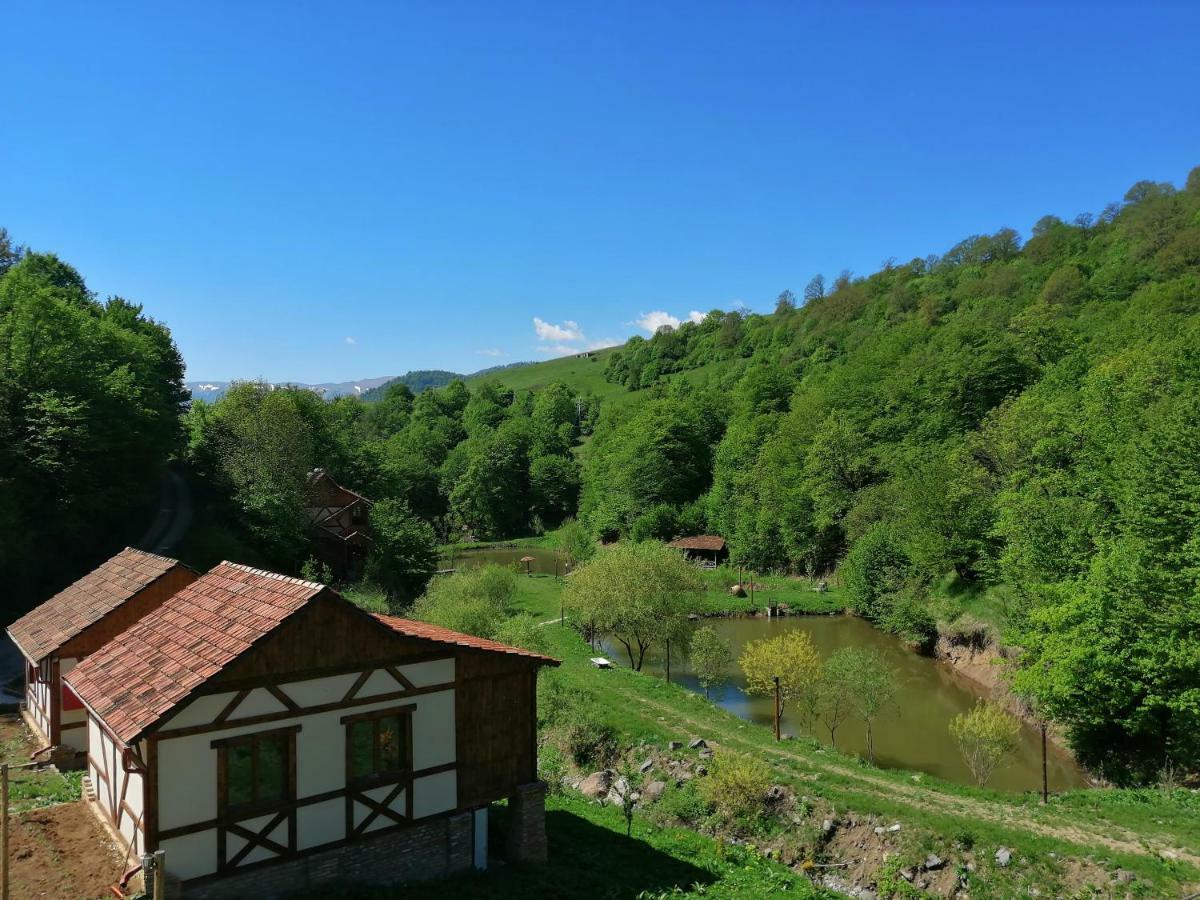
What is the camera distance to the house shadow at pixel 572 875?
42.1ft

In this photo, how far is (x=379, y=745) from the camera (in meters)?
13.0

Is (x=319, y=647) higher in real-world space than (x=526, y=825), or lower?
higher

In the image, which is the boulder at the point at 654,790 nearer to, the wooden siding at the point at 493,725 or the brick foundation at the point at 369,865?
the wooden siding at the point at 493,725

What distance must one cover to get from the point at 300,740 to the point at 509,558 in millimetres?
66332

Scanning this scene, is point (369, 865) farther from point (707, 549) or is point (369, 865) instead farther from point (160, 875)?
point (707, 549)

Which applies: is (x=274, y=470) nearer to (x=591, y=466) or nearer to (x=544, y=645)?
(x=544, y=645)

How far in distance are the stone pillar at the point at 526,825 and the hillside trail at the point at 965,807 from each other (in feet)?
27.9

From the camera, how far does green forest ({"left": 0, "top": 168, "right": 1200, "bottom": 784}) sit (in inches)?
909

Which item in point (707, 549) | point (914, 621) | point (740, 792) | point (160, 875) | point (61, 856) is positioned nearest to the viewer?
point (160, 875)

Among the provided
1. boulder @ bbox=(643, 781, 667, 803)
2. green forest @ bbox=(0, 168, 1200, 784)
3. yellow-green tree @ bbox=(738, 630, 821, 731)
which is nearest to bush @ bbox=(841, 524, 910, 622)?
green forest @ bbox=(0, 168, 1200, 784)

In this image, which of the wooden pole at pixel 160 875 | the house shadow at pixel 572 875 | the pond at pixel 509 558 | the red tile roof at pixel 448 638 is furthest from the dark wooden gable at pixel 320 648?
the pond at pixel 509 558

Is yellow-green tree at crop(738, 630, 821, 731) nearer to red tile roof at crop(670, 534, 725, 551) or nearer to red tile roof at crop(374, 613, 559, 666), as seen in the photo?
red tile roof at crop(374, 613, 559, 666)

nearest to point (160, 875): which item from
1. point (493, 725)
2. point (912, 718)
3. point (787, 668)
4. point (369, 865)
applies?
point (369, 865)

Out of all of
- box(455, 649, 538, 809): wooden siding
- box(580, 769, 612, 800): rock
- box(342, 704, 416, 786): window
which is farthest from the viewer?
box(580, 769, 612, 800): rock
